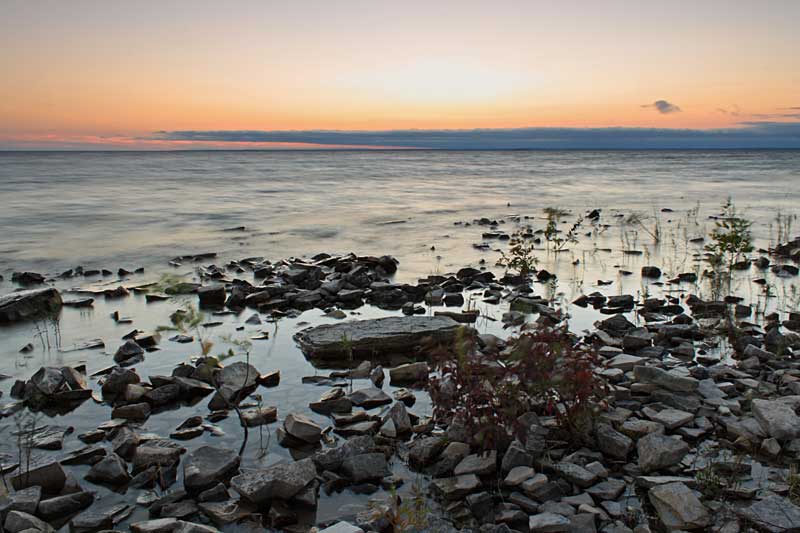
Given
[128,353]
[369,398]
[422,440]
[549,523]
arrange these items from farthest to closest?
1. [128,353]
2. [369,398]
3. [422,440]
4. [549,523]

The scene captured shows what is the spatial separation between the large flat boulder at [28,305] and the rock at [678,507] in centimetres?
862

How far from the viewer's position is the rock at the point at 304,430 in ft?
17.6

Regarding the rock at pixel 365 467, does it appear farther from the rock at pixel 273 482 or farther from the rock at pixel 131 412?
the rock at pixel 131 412

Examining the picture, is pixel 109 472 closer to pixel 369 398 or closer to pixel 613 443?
pixel 369 398

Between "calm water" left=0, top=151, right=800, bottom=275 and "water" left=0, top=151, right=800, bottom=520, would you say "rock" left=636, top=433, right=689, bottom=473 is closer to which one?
"water" left=0, top=151, right=800, bottom=520

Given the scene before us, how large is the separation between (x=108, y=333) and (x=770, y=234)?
1674 centimetres

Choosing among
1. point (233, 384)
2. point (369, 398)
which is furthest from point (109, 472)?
point (369, 398)

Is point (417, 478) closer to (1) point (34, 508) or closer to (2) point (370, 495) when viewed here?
(2) point (370, 495)

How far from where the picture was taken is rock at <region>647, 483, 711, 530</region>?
3.98 metres

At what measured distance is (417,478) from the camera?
187 inches

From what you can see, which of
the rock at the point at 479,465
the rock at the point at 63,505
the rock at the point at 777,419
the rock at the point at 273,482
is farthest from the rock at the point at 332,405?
the rock at the point at 777,419

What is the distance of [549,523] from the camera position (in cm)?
394

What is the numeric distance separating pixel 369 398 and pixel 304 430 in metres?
0.97

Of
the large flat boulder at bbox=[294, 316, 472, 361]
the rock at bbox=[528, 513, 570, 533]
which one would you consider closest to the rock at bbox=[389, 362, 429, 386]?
the large flat boulder at bbox=[294, 316, 472, 361]
